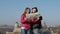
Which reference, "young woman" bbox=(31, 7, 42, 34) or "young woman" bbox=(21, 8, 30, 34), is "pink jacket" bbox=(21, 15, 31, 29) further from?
"young woman" bbox=(31, 7, 42, 34)

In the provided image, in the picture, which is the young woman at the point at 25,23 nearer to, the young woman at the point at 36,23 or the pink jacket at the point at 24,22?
the pink jacket at the point at 24,22

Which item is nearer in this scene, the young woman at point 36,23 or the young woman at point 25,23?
the young woman at point 36,23

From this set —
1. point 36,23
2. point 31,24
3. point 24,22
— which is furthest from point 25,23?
point 36,23

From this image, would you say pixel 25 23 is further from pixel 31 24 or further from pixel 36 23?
pixel 36 23

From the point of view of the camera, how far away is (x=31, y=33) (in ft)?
25.3

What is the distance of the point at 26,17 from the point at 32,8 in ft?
1.11

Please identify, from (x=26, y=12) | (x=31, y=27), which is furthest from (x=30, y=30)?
(x=26, y=12)

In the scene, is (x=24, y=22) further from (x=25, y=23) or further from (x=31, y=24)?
(x=31, y=24)

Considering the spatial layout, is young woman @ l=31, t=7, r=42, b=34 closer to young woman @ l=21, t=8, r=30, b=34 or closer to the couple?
the couple

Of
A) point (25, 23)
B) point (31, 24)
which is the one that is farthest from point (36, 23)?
point (25, 23)

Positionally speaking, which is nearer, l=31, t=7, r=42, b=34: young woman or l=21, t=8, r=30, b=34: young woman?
l=31, t=7, r=42, b=34: young woman

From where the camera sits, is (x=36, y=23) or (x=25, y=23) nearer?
(x=36, y=23)

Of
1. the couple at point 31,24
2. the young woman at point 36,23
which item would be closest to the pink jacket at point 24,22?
the couple at point 31,24

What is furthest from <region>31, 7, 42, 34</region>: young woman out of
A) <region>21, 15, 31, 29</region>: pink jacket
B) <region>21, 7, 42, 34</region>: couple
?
<region>21, 15, 31, 29</region>: pink jacket
